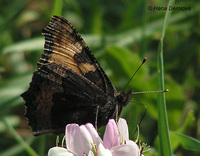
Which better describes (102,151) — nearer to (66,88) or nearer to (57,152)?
(57,152)

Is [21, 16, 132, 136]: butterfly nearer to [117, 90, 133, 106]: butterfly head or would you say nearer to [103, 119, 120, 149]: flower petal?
[117, 90, 133, 106]: butterfly head

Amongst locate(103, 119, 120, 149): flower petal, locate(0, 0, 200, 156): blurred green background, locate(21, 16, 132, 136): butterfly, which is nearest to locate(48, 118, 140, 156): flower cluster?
locate(103, 119, 120, 149): flower petal

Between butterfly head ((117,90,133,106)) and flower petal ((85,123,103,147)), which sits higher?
butterfly head ((117,90,133,106))

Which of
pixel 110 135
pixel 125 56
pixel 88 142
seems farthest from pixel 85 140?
pixel 125 56

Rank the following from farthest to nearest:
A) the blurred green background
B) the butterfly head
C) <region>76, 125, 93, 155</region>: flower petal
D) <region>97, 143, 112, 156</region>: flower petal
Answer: the blurred green background → the butterfly head → <region>76, 125, 93, 155</region>: flower petal → <region>97, 143, 112, 156</region>: flower petal

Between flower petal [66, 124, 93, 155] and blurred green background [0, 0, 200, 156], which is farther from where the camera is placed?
blurred green background [0, 0, 200, 156]

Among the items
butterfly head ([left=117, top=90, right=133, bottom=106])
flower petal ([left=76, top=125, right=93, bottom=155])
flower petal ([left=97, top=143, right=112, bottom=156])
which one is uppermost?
butterfly head ([left=117, top=90, right=133, bottom=106])

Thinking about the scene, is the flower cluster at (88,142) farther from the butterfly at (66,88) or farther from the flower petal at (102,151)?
the butterfly at (66,88)

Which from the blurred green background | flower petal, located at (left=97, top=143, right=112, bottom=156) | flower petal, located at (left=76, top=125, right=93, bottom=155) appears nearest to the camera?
flower petal, located at (left=97, top=143, right=112, bottom=156)
